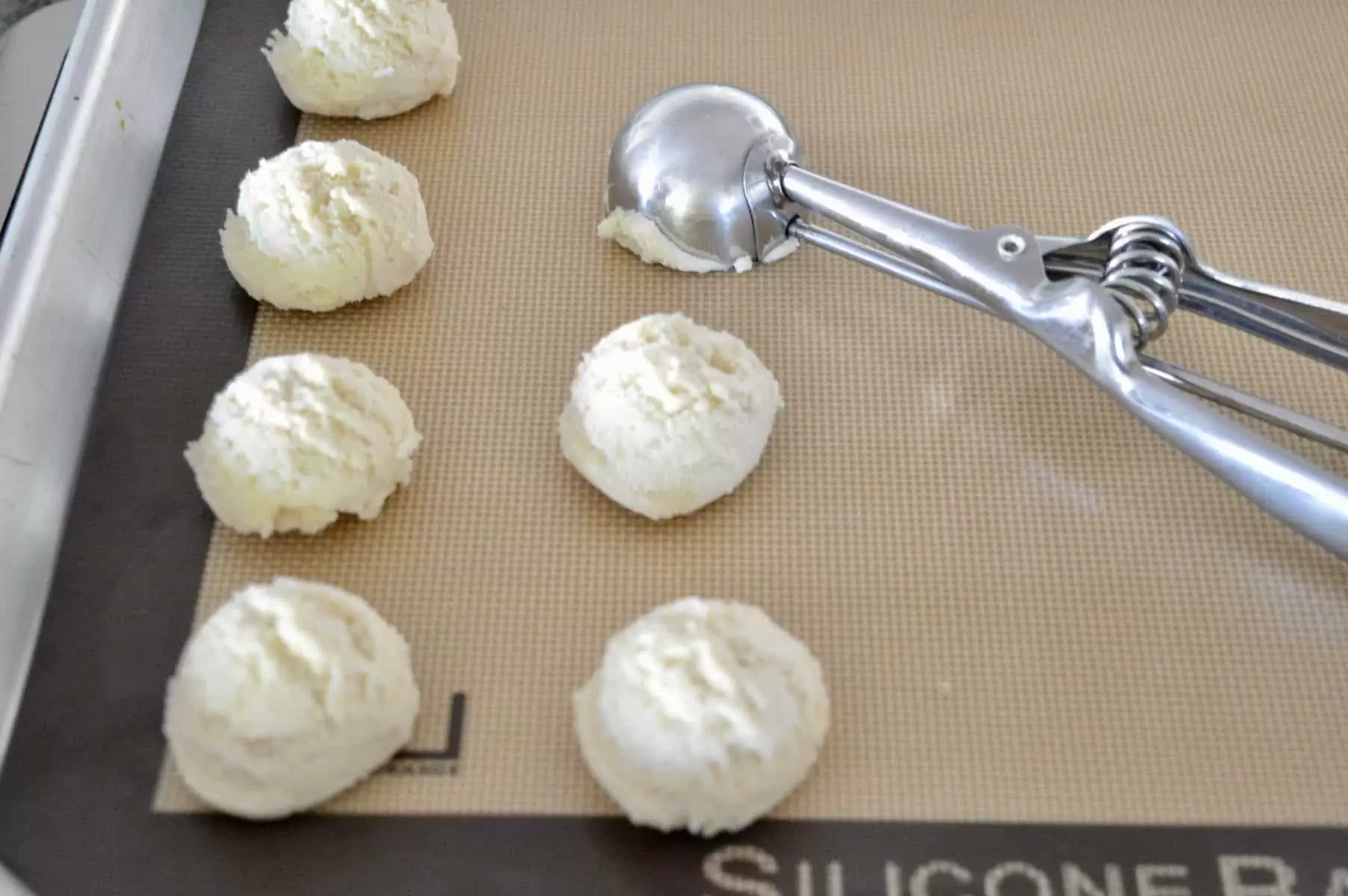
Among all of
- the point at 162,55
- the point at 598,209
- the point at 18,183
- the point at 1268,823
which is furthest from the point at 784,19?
the point at 1268,823

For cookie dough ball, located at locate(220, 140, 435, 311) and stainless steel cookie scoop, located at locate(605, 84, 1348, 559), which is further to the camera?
cookie dough ball, located at locate(220, 140, 435, 311)

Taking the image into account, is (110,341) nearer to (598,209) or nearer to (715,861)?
(598,209)

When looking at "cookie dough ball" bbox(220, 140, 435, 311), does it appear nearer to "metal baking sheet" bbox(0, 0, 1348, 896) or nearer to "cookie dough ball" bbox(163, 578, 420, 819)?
"metal baking sheet" bbox(0, 0, 1348, 896)

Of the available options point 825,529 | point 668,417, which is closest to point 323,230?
point 668,417

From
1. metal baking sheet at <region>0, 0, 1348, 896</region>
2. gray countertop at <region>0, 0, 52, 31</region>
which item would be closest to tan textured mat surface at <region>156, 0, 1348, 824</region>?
metal baking sheet at <region>0, 0, 1348, 896</region>

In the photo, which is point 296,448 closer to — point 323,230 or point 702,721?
point 323,230

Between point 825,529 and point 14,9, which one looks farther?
point 14,9
